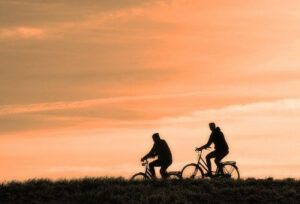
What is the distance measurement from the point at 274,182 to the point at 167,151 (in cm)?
514

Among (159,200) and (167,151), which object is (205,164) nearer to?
(167,151)

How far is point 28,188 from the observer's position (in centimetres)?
3953

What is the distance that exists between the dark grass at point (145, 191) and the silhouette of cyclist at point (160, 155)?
1022 millimetres

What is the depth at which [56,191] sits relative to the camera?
1543 inches

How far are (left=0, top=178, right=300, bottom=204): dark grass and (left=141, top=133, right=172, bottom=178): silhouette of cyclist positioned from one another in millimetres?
1022

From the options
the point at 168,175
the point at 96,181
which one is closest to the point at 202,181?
the point at 168,175

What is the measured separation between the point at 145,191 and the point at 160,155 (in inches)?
114

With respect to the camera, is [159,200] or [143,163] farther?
[143,163]

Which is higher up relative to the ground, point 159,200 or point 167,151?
point 167,151

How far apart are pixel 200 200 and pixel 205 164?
4.18 meters

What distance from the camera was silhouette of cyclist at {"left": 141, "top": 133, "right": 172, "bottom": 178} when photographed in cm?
4131

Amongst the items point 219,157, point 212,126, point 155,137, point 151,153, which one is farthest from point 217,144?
point 151,153

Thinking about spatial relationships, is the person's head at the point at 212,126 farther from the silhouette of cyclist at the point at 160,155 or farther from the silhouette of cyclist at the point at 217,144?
the silhouette of cyclist at the point at 160,155

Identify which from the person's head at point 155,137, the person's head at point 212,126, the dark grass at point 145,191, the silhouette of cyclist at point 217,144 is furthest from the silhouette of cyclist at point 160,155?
the person's head at point 212,126
